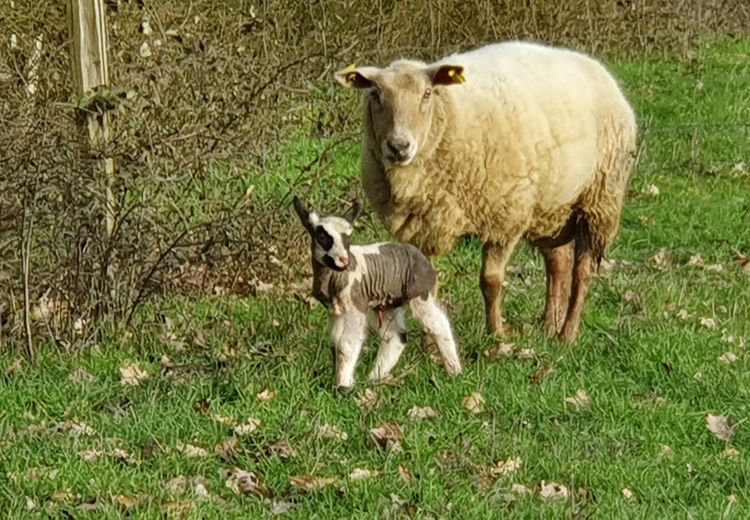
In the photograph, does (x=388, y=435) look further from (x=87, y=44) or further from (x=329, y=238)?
(x=87, y=44)

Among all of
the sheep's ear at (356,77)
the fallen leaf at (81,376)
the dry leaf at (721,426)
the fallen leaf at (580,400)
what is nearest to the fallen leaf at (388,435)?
the fallen leaf at (580,400)

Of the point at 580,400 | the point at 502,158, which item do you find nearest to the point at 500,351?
the point at 580,400

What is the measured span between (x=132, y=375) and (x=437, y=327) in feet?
5.03

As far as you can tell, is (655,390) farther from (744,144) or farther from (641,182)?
(744,144)

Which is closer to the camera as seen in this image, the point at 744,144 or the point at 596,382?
the point at 596,382

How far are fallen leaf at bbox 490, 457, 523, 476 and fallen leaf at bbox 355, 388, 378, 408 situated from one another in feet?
2.61

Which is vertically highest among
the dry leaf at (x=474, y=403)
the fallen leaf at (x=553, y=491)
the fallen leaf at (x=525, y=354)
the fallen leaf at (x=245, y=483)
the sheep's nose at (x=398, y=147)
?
the sheep's nose at (x=398, y=147)

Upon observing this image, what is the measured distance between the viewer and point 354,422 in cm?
673

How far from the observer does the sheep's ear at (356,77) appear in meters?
7.94

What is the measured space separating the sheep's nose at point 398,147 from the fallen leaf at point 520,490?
7.53 feet

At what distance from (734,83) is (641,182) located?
3953mm

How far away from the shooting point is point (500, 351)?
7.88m

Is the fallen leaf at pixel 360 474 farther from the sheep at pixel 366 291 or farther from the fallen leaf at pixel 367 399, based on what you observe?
the sheep at pixel 366 291

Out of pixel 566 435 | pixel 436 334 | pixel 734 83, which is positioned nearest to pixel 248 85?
pixel 436 334
